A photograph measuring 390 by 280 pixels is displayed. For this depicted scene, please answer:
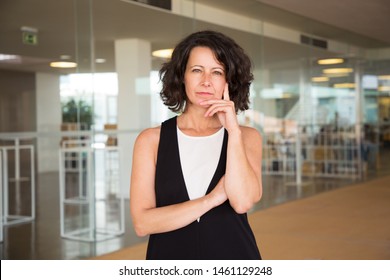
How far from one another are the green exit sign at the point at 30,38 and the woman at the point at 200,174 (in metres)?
2.67

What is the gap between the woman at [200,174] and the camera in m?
1.17

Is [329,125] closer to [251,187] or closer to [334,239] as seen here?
[334,239]

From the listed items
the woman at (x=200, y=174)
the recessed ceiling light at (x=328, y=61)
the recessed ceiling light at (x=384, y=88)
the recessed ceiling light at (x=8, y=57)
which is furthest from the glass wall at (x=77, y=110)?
Result: the woman at (x=200, y=174)

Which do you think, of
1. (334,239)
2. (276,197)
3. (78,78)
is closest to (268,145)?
(276,197)

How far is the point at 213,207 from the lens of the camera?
3.86 ft

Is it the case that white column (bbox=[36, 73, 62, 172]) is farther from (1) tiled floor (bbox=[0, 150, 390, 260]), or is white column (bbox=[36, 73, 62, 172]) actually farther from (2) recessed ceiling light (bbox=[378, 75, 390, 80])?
(2) recessed ceiling light (bbox=[378, 75, 390, 80])

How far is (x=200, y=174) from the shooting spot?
1.21 meters

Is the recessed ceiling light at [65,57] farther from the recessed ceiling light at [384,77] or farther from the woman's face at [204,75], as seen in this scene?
the recessed ceiling light at [384,77]

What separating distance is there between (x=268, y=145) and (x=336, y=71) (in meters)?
1.52

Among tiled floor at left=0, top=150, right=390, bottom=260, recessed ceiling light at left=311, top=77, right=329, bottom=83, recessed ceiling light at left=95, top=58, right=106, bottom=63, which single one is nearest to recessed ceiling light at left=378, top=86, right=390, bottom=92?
recessed ceiling light at left=311, top=77, right=329, bottom=83

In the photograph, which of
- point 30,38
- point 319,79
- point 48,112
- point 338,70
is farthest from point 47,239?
point 338,70

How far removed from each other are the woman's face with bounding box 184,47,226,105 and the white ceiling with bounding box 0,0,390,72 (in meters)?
2.57

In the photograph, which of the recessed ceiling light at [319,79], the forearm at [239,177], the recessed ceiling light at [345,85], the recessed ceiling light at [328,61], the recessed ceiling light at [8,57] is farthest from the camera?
the recessed ceiling light at [345,85]

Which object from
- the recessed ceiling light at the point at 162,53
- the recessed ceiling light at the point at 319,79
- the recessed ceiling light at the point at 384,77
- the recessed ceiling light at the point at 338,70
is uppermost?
the recessed ceiling light at the point at 338,70
